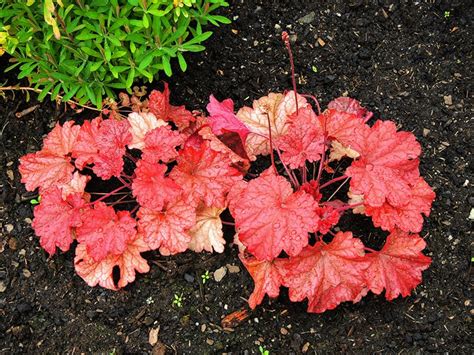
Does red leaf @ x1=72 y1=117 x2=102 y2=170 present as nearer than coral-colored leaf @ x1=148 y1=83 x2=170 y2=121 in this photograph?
Yes

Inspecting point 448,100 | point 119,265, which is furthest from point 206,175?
point 448,100

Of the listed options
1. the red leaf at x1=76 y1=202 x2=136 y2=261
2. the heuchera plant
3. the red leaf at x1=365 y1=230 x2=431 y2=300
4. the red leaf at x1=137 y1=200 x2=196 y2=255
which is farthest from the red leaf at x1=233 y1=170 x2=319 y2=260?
the red leaf at x1=76 y1=202 x2=136 y2=261

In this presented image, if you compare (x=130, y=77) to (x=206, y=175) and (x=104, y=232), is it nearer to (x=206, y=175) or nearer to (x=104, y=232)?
(x=206, y=175)

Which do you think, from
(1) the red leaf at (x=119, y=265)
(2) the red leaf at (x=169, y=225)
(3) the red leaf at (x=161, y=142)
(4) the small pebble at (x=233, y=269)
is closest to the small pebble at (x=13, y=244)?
(1) the red leaf at (x=119, y=265)

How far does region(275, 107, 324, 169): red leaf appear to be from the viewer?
2.50 m

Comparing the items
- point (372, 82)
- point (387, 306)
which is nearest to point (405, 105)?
point (372, 82)

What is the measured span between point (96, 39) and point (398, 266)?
1.61 m

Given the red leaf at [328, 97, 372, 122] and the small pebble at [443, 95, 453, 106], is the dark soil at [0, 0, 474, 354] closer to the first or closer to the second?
the small pebble at [443, 95, 453, 106]

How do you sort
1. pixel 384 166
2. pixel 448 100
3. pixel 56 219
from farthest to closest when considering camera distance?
pixel 448 100 → pixel 56 219 → pixel 384 166

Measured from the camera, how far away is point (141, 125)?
2721 millimetres

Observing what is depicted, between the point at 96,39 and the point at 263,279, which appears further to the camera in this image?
the point at 96,39

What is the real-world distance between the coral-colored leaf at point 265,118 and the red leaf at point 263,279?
533 millimetres

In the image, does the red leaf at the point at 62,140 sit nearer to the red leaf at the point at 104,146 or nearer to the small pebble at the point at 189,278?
the red leaf at the point at 104,146

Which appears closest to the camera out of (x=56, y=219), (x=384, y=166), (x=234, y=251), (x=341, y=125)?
(x=384, y=166)
